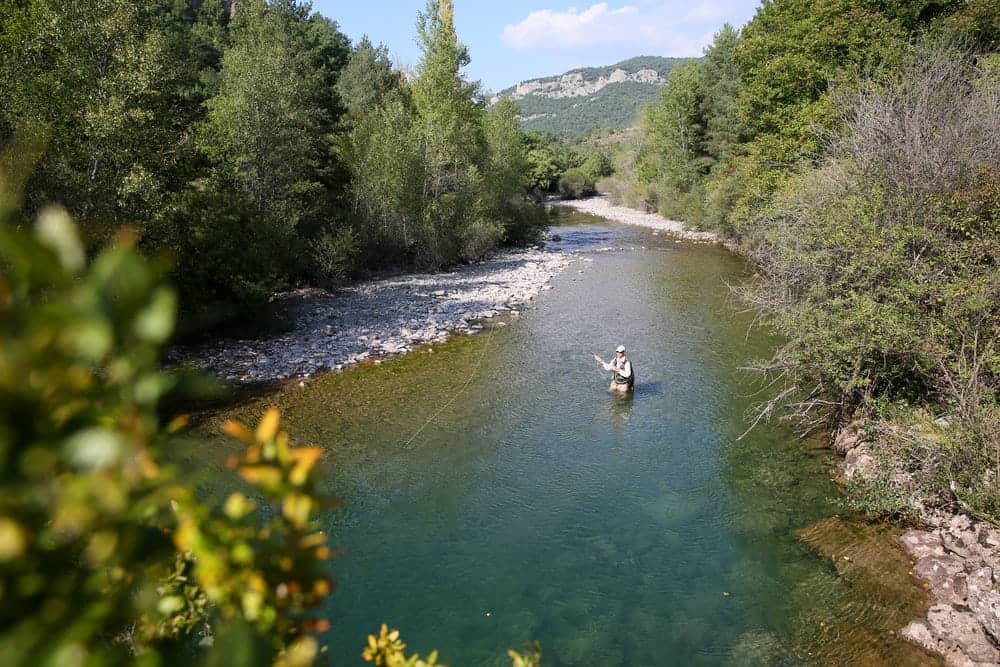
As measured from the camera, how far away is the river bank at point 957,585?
743 centimetres

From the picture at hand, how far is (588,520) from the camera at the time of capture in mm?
10570

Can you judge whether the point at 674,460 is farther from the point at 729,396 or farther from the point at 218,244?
the point at 218,244

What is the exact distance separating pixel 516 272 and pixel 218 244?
15.5 meters

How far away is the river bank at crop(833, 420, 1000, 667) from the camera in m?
7.43

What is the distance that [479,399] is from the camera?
15438mm

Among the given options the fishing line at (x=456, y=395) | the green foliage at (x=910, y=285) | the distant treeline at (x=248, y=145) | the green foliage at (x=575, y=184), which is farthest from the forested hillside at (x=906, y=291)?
the green foliage at (x=575, y=184)

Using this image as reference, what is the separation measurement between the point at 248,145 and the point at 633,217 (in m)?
39.1

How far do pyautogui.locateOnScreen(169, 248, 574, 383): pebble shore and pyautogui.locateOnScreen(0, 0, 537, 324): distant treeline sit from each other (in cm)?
139

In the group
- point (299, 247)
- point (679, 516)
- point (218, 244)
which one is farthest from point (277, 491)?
point (299, 247)

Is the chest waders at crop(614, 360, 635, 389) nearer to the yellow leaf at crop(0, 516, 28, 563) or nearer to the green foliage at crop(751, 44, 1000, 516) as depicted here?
the green foliage at crop(751, 44, 1000, 516)

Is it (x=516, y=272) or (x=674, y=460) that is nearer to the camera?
(x=674, y=460)

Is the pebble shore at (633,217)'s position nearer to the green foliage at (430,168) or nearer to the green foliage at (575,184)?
the green foliage at (575,184)

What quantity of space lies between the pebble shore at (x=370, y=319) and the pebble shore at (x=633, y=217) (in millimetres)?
14007

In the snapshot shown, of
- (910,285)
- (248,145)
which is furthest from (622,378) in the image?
(248,145)
